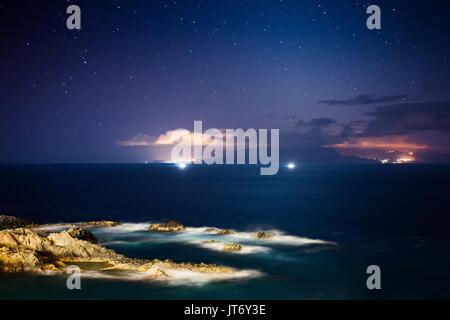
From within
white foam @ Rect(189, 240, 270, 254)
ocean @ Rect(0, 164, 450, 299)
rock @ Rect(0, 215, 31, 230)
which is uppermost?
rock @ Rect(0, 215, 31, 230)

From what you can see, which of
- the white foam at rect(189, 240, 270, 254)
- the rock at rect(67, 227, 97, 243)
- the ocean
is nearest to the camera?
the ocean

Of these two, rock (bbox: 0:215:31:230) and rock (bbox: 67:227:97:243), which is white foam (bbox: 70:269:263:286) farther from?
rock (bbox: 0:215:31:230)

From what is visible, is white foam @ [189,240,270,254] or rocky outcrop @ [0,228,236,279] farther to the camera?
white foam @ [189,240,270,254]

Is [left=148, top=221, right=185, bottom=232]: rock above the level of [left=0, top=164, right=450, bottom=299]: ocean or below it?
above

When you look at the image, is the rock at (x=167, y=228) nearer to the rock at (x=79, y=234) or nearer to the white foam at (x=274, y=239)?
the white foam at (x=274, y=239)

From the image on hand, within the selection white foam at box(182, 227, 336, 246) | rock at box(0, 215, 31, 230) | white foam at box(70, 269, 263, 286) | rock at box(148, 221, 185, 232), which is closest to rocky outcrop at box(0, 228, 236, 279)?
white foam at box(70, 269, 263, 286)
